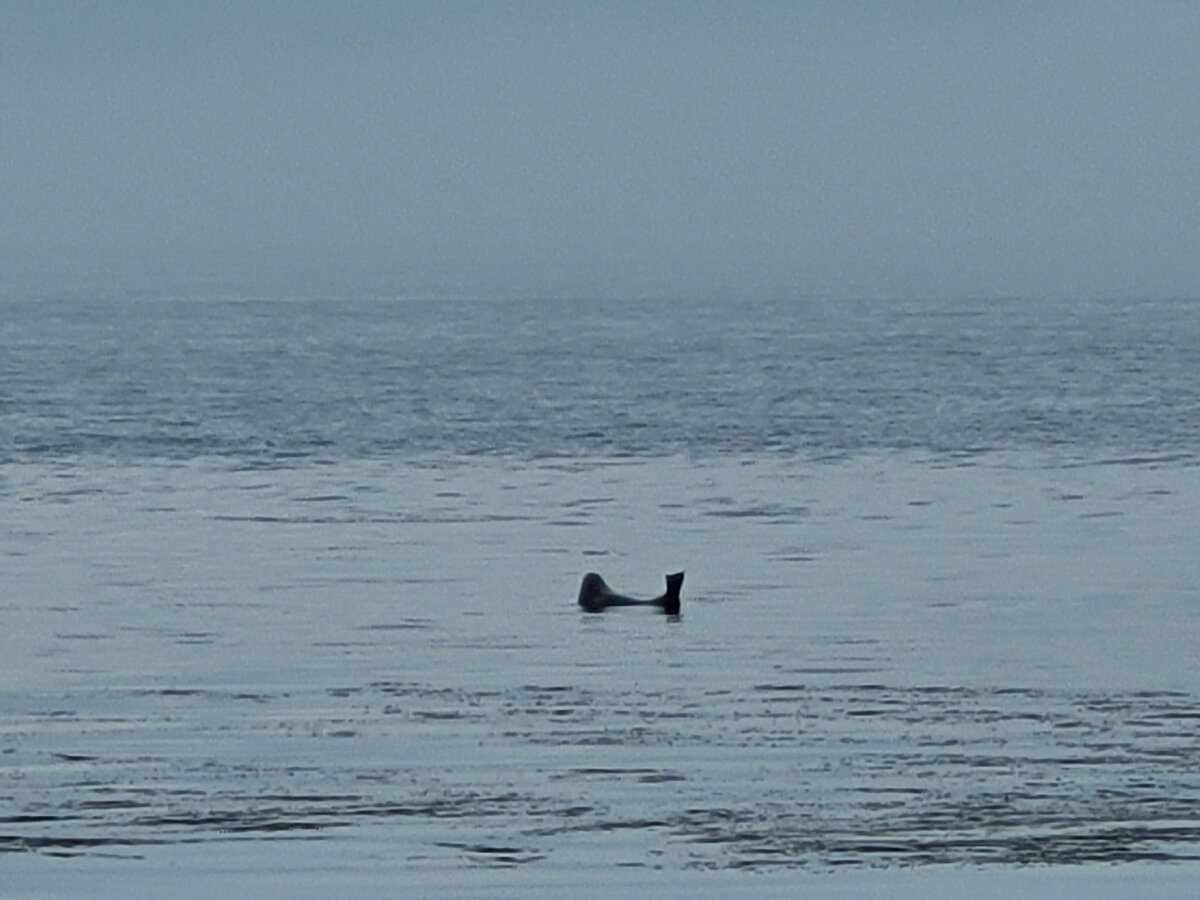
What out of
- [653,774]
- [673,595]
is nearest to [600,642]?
[673,595]

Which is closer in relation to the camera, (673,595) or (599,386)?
(673,595)

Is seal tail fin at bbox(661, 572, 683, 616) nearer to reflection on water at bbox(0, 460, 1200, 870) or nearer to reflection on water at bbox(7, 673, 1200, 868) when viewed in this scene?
reflection on water at bbox(0, 460, 1200, 870)

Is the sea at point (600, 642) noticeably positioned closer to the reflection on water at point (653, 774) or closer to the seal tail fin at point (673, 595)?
the reflection on water at point (653, 774)

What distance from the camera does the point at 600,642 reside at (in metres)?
18.0

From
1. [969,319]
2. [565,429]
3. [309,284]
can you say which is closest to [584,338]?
Answer: [969,319]

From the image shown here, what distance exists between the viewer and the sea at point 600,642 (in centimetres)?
1137

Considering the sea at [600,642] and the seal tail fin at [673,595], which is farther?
the seal tail fin at [673,595]

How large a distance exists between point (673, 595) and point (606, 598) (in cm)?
47

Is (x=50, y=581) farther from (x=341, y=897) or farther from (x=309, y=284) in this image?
(x=309, y=284)

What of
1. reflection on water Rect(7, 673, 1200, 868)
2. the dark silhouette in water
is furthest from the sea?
the dark silhouette in water

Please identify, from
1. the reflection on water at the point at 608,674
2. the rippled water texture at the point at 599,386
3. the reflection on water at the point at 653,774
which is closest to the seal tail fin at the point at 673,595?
the reflection on water at the point at 608,674

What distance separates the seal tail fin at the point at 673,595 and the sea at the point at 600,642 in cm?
26

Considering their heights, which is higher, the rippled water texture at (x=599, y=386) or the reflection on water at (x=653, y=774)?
the reflection on water at (x=653, y=774)

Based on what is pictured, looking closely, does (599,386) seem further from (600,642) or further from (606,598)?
(600,642)
